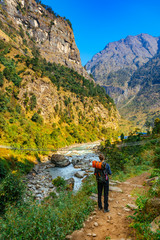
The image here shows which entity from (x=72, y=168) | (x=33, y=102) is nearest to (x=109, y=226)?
(x=72, y=168)

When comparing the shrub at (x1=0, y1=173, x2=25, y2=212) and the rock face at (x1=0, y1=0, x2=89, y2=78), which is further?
the rock face at (x1=0, y1=0, x2=89, y2=78)

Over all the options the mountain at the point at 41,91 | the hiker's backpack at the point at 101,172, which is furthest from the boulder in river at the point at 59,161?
the hiker's backpack at the point at 101,172

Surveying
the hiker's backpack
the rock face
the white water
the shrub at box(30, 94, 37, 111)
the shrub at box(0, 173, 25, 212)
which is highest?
the rock face

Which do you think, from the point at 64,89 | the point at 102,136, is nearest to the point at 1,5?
the point at 64,89

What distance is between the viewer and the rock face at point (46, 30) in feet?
315

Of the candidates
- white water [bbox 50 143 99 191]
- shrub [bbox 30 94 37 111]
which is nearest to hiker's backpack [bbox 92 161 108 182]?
white water [bbox 50 143 99 191]

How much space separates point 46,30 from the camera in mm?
113062

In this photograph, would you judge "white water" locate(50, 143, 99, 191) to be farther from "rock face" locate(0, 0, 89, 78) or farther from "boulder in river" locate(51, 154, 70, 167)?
"rock face" locate(0, 0, 89, 78)

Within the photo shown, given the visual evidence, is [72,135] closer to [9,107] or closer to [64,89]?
[9,107]

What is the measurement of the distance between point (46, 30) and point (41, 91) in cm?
9049

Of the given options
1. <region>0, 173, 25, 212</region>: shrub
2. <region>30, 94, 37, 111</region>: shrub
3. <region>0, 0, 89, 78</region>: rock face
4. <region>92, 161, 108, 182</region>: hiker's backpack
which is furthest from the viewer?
<region>0, 0, 89, 78</region>: rock face

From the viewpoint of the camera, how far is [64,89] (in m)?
75.9

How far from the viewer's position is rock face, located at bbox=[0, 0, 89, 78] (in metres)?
95.9

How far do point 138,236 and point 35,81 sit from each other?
5585cm
